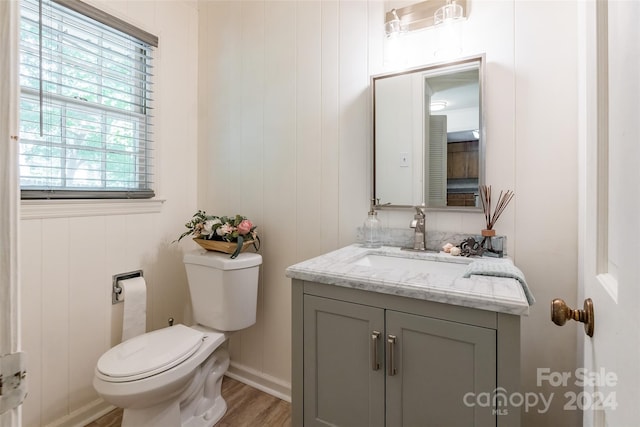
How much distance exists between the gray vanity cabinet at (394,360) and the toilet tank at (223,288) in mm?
664

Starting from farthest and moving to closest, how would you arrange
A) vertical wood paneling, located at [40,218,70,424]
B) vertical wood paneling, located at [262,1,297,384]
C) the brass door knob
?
vertical wood paneling, located at [262,1,297,384] → vertical wood paneling, located at [40,218,70,424] → the brass door knob

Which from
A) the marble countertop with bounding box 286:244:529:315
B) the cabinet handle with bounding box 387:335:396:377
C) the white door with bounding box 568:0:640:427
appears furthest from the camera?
the cabinet handle with bounding box 387:335:396:377

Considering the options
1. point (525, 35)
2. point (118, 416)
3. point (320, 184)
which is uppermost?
point (525, 35)

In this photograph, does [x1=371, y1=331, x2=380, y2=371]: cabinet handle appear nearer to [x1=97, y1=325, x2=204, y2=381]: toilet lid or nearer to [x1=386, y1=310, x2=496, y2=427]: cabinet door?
[x1=386, y1=310, x2=496, y2=427]: cabinet door

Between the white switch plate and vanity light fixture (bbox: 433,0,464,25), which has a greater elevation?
vanity light fixture (bbox: 433,0,464,25)

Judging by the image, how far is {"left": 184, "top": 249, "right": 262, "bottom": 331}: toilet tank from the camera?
67.1 inches

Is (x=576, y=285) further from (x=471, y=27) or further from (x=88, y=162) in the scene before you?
(x=88, y=162)

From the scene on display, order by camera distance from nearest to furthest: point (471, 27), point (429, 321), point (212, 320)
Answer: point (429, 321)
point (471, 27)
point (212, 320)

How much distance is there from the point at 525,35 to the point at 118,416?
8.80ft

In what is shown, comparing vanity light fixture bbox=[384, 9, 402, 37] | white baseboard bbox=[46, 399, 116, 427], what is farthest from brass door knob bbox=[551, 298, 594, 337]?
white baseboard bbox=[46, 399, 116, 427]

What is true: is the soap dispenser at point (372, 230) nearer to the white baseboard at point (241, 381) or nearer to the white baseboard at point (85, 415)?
the white baseboard at point (241, 381)

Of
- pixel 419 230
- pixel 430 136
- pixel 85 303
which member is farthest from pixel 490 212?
pixel 85 303

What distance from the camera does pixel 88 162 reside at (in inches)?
65.0

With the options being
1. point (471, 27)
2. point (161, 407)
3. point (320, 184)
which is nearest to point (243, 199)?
point (320, 184)
